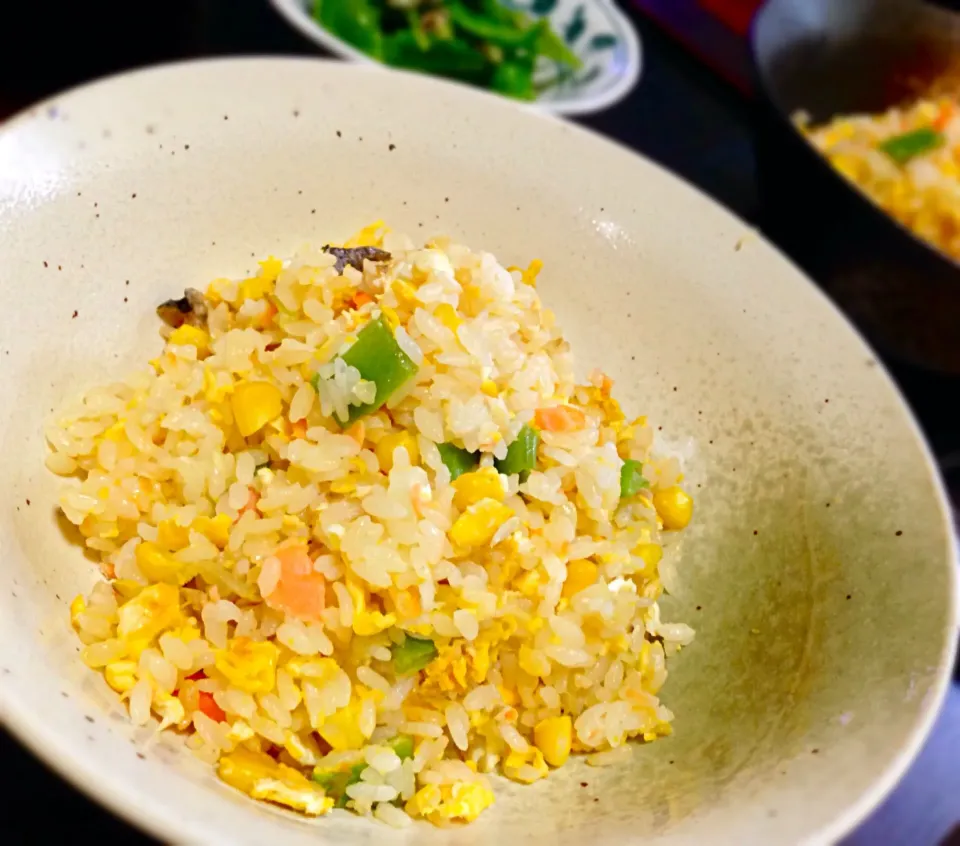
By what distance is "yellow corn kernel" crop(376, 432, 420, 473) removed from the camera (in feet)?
4.66

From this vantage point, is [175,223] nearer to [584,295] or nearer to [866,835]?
[584,295]

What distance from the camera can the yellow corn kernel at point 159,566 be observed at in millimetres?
1332

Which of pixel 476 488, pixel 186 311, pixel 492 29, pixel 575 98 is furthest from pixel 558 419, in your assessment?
pixel 492 29

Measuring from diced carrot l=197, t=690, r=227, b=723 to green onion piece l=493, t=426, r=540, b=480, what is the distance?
22.0 inches

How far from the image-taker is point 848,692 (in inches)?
51.3

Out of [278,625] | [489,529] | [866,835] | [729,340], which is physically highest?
[729,340]

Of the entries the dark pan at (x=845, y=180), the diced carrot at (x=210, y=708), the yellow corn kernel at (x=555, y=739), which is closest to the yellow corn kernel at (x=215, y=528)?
the diced carrot at (x=210, y=708)

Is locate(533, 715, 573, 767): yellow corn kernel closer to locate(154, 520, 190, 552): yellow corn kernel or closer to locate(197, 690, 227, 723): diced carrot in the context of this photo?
locate(197, 690, 227, 723): diced carrot

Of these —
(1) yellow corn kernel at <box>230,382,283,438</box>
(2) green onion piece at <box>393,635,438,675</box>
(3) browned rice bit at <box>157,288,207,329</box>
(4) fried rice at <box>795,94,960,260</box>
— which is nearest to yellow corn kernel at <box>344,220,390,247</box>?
(3) browned rice bit at <box>157,288,207,329</box>

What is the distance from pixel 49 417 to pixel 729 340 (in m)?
1.28

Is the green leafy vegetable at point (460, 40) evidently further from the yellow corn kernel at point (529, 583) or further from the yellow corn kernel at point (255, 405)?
the yellow corn kernel at point (529, 583)

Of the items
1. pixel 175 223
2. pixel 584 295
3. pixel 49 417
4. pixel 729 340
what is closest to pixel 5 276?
pixel 49 417

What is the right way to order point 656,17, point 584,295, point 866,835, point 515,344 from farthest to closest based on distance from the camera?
1. point 656,17
2. point 584,295
3. point 866,835
4. point 515,344

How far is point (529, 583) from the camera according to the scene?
4.59 feet
